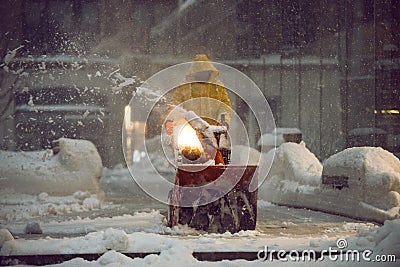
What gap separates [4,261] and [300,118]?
1902 cm

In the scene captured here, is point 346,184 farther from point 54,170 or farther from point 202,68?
point 54,170

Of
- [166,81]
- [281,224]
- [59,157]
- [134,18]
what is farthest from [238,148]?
[134,18]

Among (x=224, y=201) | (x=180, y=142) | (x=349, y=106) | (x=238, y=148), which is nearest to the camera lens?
(x=224, y=201)

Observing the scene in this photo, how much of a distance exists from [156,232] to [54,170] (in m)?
5.91

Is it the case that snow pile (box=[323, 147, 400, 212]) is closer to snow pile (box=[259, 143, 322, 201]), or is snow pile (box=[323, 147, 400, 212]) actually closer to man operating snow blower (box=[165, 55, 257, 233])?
snow pile (box=[259, 143, 322, 201])

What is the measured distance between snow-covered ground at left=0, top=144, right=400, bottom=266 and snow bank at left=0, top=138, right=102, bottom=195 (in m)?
0.17

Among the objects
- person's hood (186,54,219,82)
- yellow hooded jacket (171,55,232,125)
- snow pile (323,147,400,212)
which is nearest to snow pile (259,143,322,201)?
snow pile (323,147,400,212)

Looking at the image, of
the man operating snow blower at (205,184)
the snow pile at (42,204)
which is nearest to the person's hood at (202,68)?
the man operating snow blower at (205,184)

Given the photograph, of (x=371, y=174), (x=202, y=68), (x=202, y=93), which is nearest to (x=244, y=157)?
(x=202, y=93)

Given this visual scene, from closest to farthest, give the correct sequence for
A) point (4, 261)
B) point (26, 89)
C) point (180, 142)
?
point (4, 261), point (180, 142), point (26, 89)

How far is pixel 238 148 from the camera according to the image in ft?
53.6

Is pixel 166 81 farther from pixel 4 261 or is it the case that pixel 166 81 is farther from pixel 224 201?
pixel 4 261

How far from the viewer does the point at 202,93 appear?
10320 millimetres

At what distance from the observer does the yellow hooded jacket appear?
405 inches
